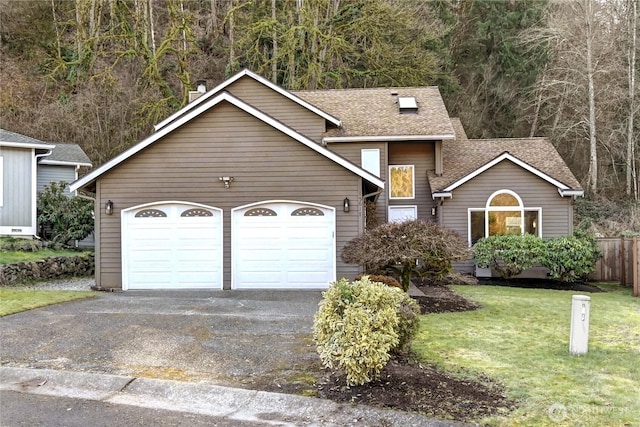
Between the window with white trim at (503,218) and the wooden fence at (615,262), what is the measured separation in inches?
86.4

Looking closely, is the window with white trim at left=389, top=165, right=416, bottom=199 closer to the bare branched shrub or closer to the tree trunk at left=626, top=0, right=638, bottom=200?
the bare branched shrub

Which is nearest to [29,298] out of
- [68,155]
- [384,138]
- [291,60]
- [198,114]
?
[198,114]

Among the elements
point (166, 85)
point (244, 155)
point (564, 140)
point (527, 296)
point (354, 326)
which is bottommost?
point (527, 296)

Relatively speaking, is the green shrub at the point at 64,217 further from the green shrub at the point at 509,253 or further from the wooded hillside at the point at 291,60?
the green shrub at the point at 509,253

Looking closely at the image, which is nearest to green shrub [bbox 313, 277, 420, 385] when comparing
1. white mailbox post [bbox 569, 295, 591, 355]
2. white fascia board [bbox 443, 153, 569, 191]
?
white mailbox post [bbox 569, 295, 591, 355]

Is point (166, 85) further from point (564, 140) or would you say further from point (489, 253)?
point (564, 140)

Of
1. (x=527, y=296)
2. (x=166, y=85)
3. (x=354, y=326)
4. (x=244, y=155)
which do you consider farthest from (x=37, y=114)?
(x=354, y=326)

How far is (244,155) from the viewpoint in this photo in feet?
45.9

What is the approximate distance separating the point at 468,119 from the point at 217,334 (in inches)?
1020

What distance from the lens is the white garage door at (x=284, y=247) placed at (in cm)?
1382

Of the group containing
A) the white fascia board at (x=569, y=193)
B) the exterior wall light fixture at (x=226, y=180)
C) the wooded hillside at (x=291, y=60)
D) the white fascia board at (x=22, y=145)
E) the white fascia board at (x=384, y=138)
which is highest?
the wooded hillside at (x=291, y=60)

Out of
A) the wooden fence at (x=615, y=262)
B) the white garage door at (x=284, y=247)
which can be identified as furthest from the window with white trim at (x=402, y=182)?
the wooden fence at (x=615, y=262)

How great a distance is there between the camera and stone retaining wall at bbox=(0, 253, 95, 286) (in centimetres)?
1415

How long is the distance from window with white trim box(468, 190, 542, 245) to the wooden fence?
Answer: 219 cm
